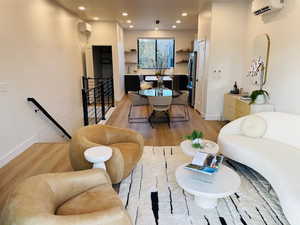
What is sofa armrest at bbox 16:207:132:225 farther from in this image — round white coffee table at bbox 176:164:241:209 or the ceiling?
the ceiling

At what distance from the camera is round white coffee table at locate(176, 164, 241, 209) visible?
6.23ft

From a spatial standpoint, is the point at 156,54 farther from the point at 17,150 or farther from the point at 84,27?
the point at 17,150

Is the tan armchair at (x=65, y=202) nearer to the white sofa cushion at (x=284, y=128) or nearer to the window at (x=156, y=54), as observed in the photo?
the white sofa cushion at (x=284, y=128)

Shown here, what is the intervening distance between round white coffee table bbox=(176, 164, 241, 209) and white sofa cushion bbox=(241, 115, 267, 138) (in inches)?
38.9

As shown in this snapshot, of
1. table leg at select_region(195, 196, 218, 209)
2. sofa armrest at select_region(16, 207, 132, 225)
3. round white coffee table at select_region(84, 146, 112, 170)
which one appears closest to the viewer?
sofa armrest at select_region(16, 207, 132, 225)

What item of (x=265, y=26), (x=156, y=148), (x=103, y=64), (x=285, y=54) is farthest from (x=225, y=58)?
(x=103, y=64)

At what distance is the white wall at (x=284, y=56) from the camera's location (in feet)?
10.6

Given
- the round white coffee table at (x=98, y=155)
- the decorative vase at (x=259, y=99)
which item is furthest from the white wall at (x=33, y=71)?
the decorative vase at (x=259, y=99)

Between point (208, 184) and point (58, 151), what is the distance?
246 cm

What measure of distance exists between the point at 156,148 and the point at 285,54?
8.57 feet

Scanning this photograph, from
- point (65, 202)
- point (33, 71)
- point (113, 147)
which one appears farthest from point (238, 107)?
point (33, 71)

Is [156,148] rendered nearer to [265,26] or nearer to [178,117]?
[178,117]

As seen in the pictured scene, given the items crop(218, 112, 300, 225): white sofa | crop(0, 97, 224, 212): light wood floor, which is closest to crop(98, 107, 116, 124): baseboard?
crop(0, 97, 224, 212): light wood floor

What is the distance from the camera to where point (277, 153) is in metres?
2.46
